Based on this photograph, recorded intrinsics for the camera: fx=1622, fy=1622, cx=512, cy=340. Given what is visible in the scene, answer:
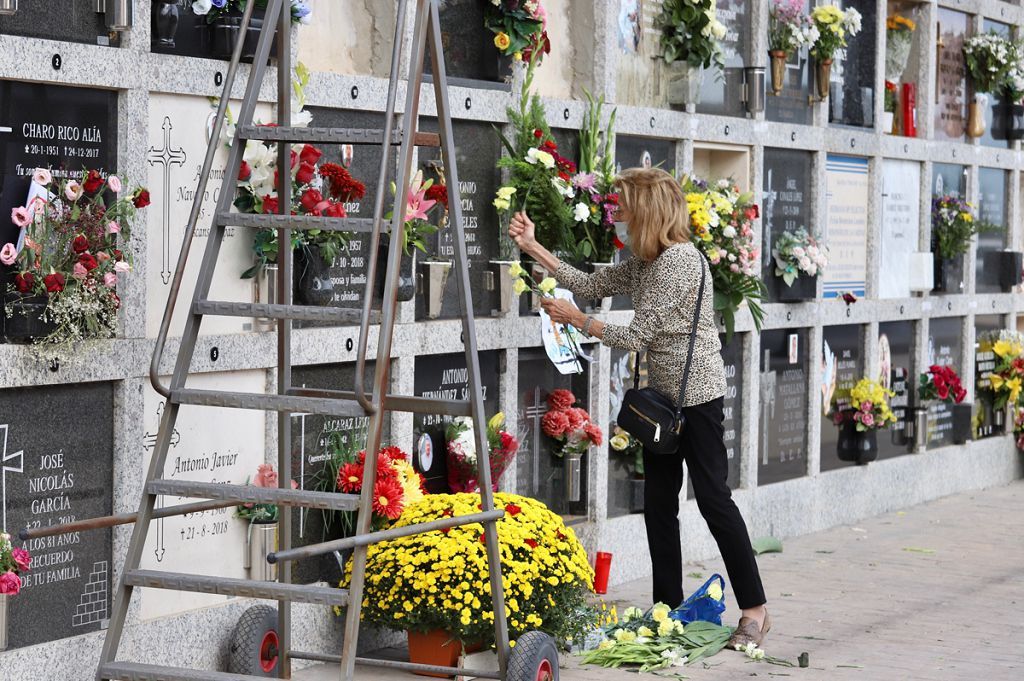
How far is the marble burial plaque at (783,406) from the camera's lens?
25.5ft

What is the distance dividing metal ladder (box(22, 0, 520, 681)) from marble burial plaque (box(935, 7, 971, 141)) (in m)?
5.90

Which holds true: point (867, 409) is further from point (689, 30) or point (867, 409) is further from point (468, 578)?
point (468, 578)

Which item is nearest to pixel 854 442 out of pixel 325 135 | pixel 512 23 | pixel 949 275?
pixel 949 275

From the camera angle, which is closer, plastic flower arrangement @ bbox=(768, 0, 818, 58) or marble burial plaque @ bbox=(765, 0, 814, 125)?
plastic flower arrangement @ bbox=(768, 0, 818, 58)

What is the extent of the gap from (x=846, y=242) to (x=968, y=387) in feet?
6.17

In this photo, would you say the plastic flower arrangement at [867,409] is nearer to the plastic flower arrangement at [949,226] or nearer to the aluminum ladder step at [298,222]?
the plastic flower arrangement at [949,226]

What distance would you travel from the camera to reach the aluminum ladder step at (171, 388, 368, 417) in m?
3.69

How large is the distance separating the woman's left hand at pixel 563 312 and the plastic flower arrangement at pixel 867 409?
326 centimetres

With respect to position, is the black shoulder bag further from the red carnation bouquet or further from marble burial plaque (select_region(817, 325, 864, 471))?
marble burial plaque (select_region(817, 325, 864, 471))

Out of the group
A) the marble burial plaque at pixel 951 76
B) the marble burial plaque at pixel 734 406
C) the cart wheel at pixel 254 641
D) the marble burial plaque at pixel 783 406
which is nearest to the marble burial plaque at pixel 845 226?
the marble burial plaque at pixel 783 406

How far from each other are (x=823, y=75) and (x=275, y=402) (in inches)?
197

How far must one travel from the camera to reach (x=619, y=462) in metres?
6.74

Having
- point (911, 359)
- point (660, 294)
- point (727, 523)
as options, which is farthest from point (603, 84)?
point (911, 359)

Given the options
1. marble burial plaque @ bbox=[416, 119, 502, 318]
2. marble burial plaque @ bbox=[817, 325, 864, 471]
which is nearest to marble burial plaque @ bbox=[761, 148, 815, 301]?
marble burial plaque @ bbox=[817, 325, 864, 471]
